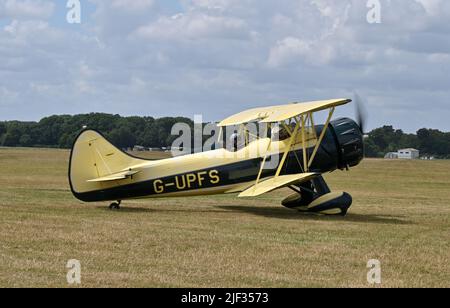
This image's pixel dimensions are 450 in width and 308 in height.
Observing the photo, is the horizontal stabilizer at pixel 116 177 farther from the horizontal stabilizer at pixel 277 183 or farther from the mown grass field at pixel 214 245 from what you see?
the horizontal stabilizer at pixel 277 183

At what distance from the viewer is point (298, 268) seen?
9320 millimetres

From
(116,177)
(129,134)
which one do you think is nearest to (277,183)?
(116,177)

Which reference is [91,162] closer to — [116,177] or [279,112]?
[116,177]

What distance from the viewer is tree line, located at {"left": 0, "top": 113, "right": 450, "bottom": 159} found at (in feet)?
244

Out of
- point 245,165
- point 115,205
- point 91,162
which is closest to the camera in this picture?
point 91,162

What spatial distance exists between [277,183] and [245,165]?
1227 mm

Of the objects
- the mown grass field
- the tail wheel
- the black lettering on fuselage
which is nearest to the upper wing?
the black lettering on fuselage

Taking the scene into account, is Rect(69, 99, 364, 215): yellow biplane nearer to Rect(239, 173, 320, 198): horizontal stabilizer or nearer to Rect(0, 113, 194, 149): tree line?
Rect(239, 173, 320, 198): horizontal stabilizer

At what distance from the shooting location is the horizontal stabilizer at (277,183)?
1494 cm

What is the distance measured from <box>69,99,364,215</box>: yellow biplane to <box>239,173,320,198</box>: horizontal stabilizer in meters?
0.02

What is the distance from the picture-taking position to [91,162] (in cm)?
1562

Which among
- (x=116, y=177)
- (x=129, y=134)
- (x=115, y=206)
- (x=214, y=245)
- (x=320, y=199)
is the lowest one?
(x=214, y=245)
